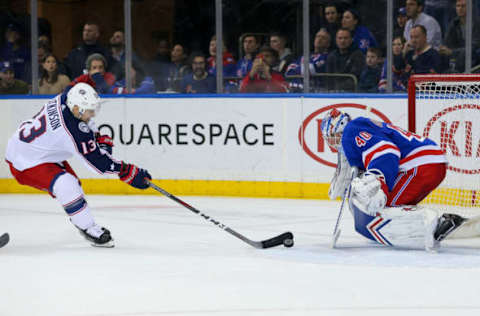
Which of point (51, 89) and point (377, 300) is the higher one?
point (51, 89)

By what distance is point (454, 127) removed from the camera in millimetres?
5621

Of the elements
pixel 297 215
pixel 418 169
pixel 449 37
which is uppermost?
pixel 449 37

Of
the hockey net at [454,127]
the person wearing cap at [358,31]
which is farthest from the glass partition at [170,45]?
the hockey net at [454,127]

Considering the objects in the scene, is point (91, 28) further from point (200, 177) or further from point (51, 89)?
point (200, 177)

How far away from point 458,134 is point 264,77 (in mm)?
2263

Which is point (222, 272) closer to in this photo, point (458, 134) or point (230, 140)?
point (458, 134)

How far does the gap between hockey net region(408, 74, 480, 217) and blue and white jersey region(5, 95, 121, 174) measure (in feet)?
5.99

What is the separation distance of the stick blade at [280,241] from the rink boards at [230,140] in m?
2.37

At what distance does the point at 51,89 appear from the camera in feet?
26.1

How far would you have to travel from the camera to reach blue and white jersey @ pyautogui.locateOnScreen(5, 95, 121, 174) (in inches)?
186

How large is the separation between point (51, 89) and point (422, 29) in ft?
10.7

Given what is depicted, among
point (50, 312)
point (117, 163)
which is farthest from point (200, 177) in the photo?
point (50, 312)

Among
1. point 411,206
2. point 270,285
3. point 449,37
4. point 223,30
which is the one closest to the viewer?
point 270,285

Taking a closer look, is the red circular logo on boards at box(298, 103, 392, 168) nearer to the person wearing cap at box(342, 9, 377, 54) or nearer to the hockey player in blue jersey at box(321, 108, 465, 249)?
the person wearing cap at box(342, 9, 377, 54)
